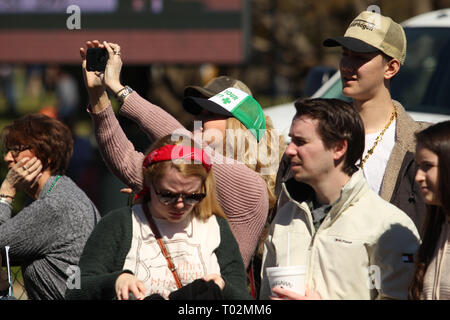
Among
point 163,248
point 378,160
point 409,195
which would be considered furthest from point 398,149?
point 163,248

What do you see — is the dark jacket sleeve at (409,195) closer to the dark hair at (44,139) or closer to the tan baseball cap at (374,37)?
the tan baseball cap at (374,37)

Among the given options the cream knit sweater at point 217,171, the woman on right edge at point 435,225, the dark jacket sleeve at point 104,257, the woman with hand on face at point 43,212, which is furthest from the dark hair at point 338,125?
the woman with hand on face at point 43,212

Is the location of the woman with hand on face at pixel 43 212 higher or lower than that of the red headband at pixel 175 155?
lower

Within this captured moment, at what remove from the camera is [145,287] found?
3.62m

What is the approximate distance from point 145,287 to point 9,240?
1044 mm

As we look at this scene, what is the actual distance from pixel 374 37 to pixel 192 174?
5.15ft

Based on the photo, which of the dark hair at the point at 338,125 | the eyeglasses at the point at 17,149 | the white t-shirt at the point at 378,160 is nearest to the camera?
the dark hair at the point at 338,125

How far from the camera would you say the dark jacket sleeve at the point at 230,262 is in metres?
3.74

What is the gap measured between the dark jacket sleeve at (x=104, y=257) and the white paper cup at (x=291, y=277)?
2.09 feet

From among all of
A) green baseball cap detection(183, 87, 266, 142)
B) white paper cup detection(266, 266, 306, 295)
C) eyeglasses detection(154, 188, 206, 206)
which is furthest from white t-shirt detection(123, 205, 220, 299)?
green baseball cap detection(183, 87, 266, 142)

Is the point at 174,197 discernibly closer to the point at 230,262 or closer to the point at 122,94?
the point at 230,262

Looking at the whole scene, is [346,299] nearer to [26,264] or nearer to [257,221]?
[257,221]

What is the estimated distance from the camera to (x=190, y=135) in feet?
13.8
